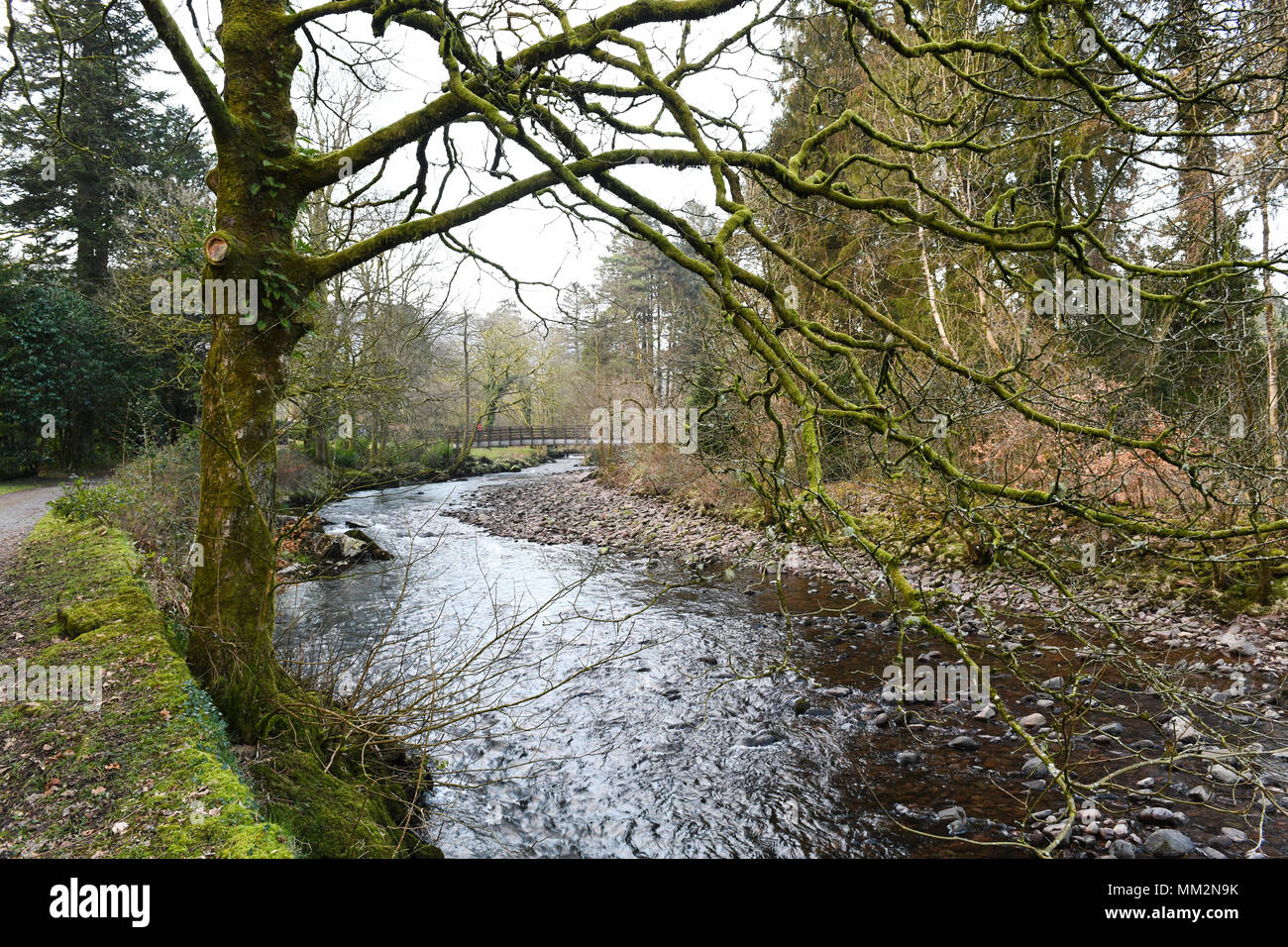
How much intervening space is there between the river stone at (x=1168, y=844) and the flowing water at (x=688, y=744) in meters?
0.44

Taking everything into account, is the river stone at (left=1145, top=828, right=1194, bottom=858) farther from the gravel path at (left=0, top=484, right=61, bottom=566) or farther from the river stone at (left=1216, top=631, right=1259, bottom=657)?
the gravel path at (left=0, top=484, right=61, bottom=566)

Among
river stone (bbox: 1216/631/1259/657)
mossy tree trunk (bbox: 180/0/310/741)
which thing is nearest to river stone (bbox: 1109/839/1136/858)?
river stone (bbox: 1216/631/1259/657)

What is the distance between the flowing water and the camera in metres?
4.02

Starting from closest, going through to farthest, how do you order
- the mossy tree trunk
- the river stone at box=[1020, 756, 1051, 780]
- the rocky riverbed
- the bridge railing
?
the rocky riverbed, the mossy tree trunk, the river stone at box=[1020, 756, 1051, 780], the bridge railing

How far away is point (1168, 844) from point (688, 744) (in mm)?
3113

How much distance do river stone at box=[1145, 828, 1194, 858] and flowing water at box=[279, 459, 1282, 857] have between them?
1.45 ft

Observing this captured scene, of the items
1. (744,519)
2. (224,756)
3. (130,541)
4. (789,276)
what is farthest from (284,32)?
(744,519)

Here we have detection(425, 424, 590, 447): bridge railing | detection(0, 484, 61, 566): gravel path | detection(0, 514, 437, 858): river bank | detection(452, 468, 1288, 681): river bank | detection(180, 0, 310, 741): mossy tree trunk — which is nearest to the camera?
detection(0, 514, 437, 858): river bank

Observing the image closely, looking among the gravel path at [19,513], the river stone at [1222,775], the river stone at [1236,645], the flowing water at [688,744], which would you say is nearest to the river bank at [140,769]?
the flowing water at [688,744]

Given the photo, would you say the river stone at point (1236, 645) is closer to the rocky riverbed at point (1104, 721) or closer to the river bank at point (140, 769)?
the rocky riverbed at point (1104, 721)

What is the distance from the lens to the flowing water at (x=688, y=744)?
402 cm

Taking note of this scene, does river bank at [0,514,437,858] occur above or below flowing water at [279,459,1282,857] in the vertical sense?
above

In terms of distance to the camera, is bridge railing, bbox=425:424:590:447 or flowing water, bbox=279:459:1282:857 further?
bridge railing, bbox=425:424:590:447
